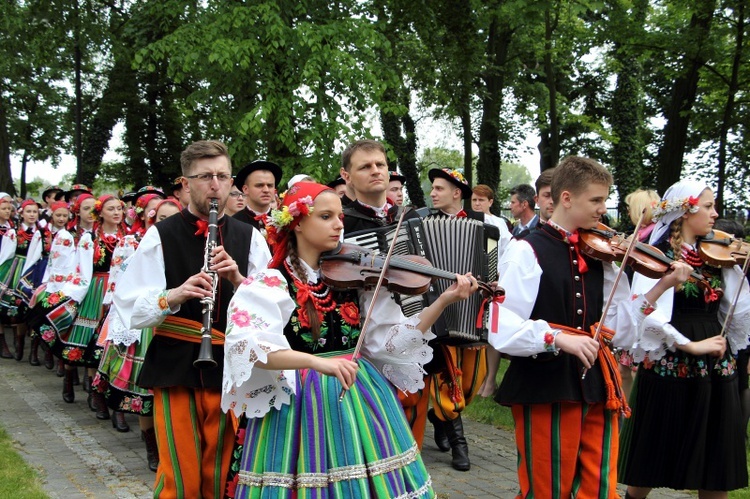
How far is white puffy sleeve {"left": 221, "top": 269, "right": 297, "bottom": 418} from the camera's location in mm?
3305

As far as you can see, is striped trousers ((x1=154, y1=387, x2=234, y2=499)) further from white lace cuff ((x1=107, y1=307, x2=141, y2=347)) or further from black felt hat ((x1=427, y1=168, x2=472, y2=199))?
black felt hat ((x1=427, y1=168, x2=472, y2=199))

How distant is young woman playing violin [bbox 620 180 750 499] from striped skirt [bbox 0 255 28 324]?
30.9 ft

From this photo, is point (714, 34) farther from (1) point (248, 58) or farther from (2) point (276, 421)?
(2) point (276, 421)

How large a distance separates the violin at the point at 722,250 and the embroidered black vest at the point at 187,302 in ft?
9.13

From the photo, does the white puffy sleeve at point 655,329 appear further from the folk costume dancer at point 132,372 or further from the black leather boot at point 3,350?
the black leather boot at point 3,350

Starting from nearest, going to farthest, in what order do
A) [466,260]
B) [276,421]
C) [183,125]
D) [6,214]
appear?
[276,421]
[466,260]
[6,214]
[183,125]

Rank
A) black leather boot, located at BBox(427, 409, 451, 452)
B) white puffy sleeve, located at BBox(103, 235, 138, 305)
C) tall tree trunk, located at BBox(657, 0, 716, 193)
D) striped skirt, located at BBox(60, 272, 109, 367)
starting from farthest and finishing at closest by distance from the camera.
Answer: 1. tall tree trunk, located at BBox(657, 0, 716, 193)
2. striped skirt, located at BBox(60, 272, 109, 367)
3. white puffy sleeve, located at BBox(103, 235, 138, 305)
4. black leather boot, located at BBox(427, 409, 451, 452)

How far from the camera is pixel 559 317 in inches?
163

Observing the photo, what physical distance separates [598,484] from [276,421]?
5.32 feet

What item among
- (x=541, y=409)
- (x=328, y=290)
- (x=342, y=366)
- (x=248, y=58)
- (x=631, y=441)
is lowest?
(x=631, y=441)

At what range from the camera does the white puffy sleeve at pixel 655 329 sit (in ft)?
16.0

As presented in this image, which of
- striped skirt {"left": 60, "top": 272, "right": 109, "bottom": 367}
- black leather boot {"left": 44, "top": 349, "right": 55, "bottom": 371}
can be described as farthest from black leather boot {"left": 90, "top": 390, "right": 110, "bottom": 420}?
black leather boot {"left": 44, "top": 349, "right": 55, "bottom": 371}

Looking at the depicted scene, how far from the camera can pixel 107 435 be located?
25.7 ft

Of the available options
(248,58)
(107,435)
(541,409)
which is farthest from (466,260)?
(248,58)
